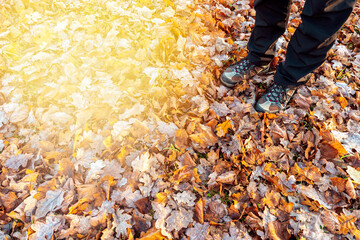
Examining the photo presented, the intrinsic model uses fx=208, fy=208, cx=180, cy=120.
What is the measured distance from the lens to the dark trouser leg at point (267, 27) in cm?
203

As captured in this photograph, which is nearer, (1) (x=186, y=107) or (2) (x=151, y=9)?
(1) (x=186, y=107)

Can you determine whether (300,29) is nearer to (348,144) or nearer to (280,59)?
(280,59)

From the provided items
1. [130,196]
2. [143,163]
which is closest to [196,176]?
[143,163]

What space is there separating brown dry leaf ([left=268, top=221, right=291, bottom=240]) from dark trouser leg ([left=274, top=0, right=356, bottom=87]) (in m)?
1.43

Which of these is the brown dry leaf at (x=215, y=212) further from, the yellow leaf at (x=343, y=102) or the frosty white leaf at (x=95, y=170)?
the yellow leaf at (x=343, y=102)

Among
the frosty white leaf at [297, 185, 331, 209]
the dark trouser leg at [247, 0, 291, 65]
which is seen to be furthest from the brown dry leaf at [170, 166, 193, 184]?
the dark trouser leg at [247, 0, 291, 65]

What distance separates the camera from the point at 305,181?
76.6 inches

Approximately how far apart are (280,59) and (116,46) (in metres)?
2.16

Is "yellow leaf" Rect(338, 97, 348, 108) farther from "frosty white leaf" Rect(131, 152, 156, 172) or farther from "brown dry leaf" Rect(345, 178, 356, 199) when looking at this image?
"frosty white leaf" Rect(131, 152, 156, 172)

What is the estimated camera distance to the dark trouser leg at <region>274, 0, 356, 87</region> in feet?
5.27

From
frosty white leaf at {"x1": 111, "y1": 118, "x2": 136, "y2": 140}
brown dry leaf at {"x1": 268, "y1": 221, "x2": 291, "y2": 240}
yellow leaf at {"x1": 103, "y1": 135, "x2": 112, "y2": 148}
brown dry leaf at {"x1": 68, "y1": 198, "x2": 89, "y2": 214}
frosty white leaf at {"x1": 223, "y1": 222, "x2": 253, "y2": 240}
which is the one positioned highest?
frosty white leaf at {"x1": 111, "y1": 118, "x2": 136, "y2": 140}

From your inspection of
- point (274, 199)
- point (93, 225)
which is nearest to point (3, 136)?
point (93, 225)

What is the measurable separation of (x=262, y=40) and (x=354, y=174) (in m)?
1.61

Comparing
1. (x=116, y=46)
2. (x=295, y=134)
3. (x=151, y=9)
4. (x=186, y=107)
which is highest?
(x=151, y=9)
